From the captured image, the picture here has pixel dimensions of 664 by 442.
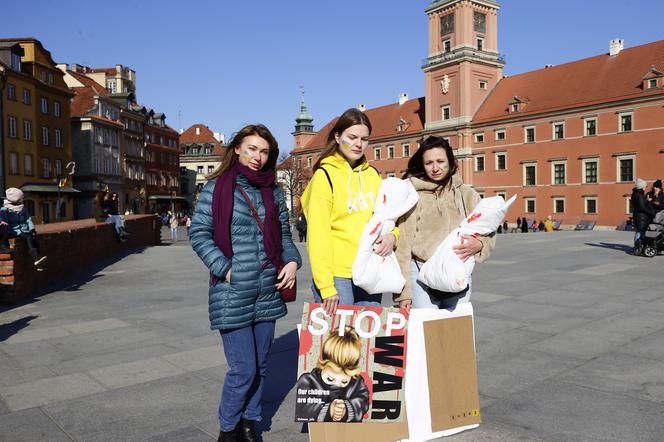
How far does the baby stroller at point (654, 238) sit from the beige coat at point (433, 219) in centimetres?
1230

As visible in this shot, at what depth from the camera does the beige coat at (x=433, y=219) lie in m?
3.62

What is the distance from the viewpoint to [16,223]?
8.91 m

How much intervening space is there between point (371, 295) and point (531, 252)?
45.3 ft

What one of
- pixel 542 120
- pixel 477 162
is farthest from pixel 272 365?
pixel 477 162

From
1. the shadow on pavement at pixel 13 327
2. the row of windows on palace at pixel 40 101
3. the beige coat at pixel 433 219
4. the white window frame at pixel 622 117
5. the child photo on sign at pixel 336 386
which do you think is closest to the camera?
the child photo on sign at pixel 336 386

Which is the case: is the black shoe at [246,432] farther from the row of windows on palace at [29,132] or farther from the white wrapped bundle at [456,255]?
the row of windows on palace at [29,132]

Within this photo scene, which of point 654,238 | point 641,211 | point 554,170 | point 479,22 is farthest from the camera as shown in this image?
point 479,22

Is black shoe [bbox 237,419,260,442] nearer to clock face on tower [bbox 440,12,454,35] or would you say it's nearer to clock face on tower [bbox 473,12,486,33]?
clock face on tower [bbox 440,12,454,35]

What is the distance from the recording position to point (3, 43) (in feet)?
136

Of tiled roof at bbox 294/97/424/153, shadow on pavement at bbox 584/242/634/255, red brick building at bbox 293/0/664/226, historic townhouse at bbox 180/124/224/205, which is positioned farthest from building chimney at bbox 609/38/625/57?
historic townhouse at bbox 180/124/224/205

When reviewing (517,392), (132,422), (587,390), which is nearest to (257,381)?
(132,422)

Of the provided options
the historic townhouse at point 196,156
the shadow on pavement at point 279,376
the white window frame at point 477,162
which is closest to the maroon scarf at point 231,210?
the shadow on pavement at point 279,376

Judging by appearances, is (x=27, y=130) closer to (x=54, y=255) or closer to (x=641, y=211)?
(x=54, y=255)

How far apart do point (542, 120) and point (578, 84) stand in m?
4.42
